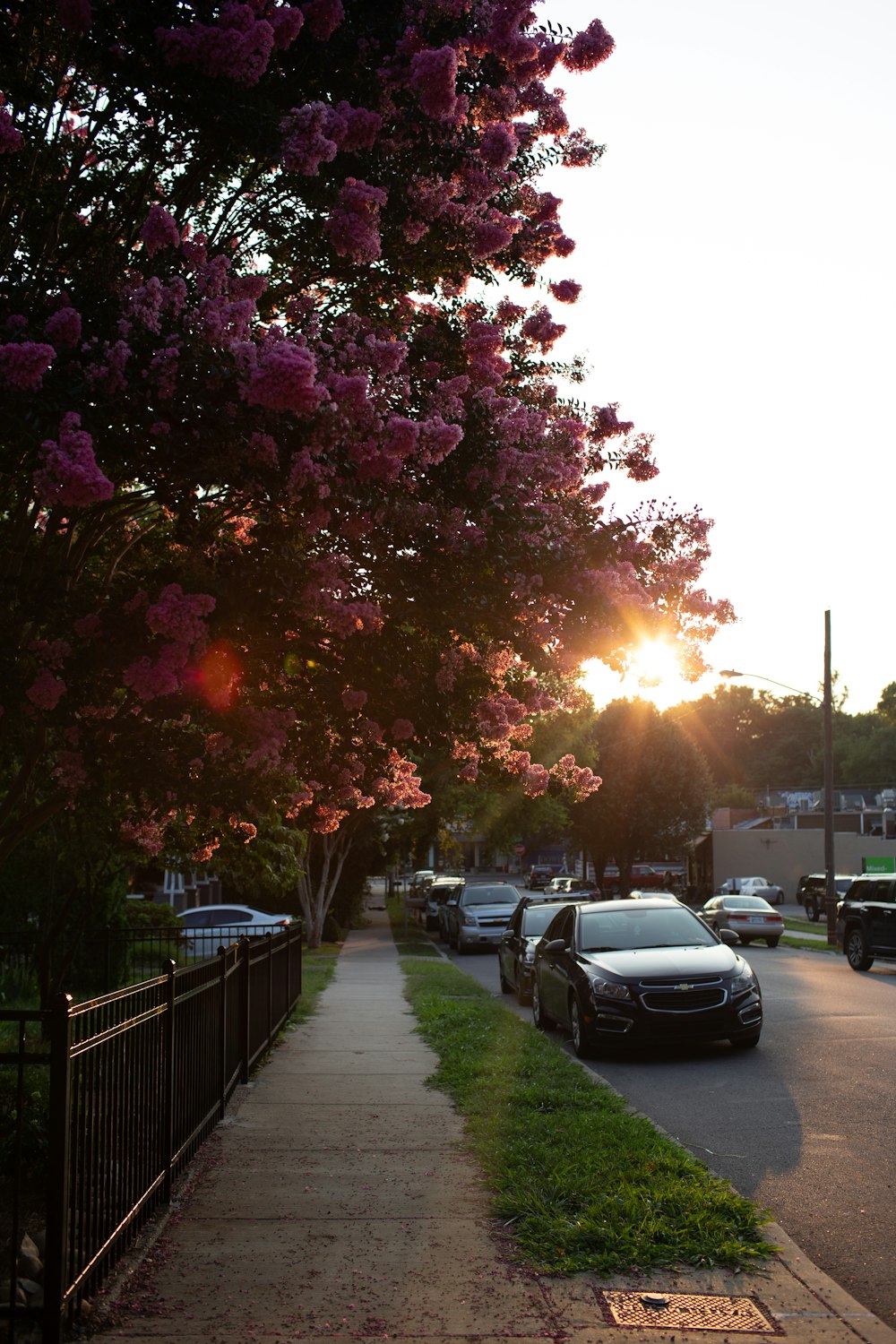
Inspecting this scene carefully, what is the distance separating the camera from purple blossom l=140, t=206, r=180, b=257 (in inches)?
273

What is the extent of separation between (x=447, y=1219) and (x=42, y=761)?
4.73 meters

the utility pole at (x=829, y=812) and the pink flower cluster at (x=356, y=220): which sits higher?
the pink flower cluster at (x=356, y=220)

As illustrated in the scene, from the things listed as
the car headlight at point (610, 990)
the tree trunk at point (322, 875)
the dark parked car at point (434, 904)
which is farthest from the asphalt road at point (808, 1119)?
the dark parked car at point (434, 904)

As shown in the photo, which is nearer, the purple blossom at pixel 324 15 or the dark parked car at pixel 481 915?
the purple blossom at pixel 324 15

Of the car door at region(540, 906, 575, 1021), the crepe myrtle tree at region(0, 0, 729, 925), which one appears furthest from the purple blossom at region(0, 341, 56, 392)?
the car door at region(540, 906, 575, 1021)

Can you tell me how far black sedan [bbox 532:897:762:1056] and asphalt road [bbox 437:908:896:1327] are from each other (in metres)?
0.31

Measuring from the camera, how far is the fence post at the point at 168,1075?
6535 millimetres

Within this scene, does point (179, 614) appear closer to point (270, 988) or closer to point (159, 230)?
point (159, 230)

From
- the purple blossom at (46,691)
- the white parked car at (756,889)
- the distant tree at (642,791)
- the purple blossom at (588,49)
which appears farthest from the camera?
the distant tree at (642,791)

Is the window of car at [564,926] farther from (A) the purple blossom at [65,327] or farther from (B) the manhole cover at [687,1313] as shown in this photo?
(A) the purple blossom at [65,327]

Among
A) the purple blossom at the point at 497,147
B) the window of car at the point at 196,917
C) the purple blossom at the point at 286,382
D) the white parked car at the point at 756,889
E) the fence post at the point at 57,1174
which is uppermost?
the purple blossom at the point at 497,147

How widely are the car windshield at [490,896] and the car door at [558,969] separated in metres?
18.2

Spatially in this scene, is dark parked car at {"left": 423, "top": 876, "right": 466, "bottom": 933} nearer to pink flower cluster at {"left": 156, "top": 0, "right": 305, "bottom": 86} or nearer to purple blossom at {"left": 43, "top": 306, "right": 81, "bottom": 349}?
pink flower cluster at {"left": 156, "top": 0, "right": 305, "bottom": 86}

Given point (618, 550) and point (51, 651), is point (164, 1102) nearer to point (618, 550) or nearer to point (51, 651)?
point (51, 651)
